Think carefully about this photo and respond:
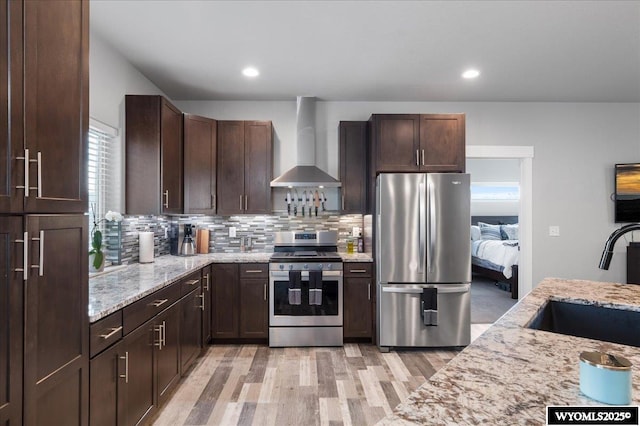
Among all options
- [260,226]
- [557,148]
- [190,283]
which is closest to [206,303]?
[190,283]

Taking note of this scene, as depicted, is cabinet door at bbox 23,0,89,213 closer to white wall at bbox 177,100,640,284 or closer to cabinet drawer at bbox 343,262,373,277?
cabinet drawer at bbox 343,262,373,277

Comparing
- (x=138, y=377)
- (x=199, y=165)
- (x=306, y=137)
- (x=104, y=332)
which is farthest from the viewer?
(x=306, y=137)

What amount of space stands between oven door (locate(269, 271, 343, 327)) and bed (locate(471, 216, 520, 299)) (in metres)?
3.05

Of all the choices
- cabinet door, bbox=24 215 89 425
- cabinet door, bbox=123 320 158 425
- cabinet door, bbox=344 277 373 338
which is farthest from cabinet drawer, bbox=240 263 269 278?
cabinet door, bbox=24 215 89 425

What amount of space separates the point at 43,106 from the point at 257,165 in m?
2.68

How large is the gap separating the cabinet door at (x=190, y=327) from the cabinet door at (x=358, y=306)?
4.75 feet

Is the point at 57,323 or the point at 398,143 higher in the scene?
the point at 398,143

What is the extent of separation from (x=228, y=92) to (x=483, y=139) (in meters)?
3.09

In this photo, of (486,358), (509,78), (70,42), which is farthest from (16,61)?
(509,78)

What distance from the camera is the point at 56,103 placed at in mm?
1374

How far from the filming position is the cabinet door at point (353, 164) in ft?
13.3

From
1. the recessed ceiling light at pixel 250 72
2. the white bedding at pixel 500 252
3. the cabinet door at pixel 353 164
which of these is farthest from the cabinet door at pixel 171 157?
the white bedding at pixel 500 252

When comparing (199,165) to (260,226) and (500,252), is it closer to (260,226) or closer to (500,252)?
(260,226)

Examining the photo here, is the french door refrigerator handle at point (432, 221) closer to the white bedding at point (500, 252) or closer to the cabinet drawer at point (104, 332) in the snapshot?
the cabinet drawer at point (104, 332)
